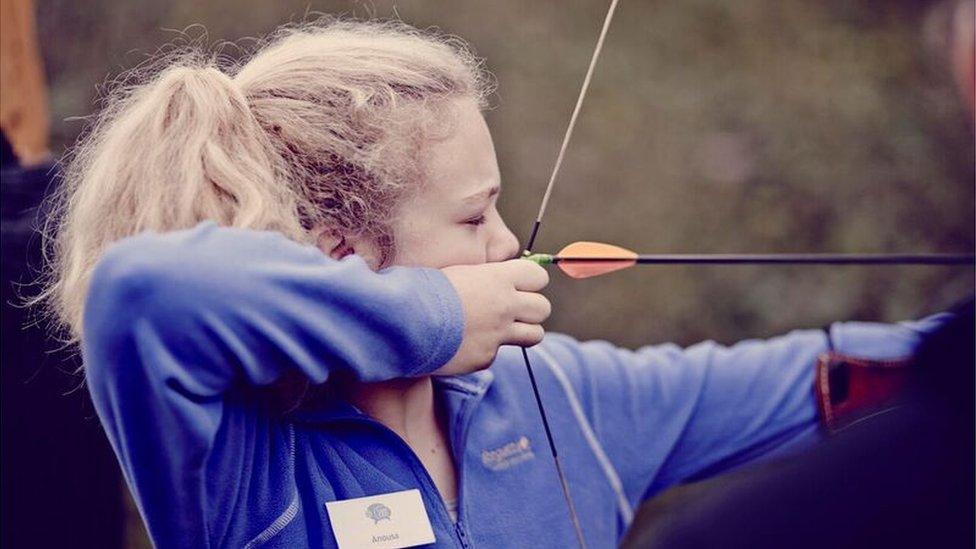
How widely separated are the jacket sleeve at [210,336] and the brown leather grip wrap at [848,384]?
1.66ft

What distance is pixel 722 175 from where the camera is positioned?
3047mm

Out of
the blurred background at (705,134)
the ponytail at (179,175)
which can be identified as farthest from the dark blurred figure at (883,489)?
the blurred background at (705,134)

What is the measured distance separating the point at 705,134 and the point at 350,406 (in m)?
2.04

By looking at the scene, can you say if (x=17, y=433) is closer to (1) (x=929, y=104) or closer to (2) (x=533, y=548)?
(2) (x=533, y=548)

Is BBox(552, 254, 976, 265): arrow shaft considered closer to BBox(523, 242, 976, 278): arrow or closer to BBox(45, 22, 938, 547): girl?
A: BBox(523, 242, 976, 278): arrow

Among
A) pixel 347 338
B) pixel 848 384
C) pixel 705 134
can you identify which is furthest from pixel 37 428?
pixel 705 134

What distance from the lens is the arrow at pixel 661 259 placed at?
45.9 inches

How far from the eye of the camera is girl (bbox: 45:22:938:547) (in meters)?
1.06

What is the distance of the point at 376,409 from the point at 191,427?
239 millimetres

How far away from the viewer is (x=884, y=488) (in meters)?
0.68

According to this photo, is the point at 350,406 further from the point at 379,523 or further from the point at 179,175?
the point at 179,175

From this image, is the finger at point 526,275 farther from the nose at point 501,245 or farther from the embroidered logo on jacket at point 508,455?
the embroidered logo on jacket at point 508,455

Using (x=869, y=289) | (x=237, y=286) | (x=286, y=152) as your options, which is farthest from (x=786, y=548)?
(x=869, y=289)

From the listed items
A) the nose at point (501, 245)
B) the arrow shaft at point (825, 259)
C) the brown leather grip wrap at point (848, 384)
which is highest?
the nose at point (501, 245)
